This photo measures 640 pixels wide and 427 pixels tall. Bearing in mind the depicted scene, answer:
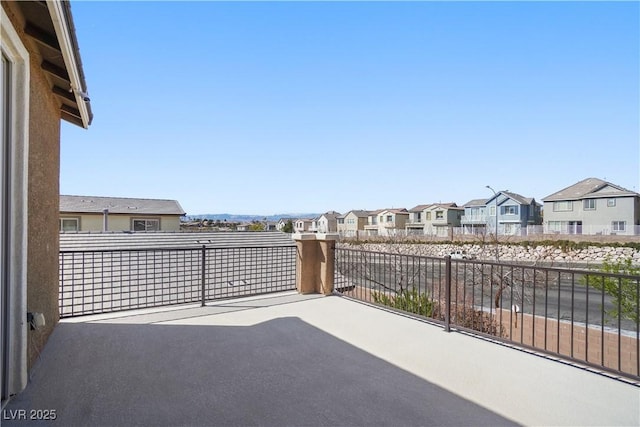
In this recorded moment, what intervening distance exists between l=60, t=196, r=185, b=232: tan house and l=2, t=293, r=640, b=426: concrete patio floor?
2131 centimetres

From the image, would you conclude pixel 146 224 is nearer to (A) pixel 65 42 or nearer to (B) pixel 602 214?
(A) pixel 65 42

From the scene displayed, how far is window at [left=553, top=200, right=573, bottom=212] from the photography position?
105 feet

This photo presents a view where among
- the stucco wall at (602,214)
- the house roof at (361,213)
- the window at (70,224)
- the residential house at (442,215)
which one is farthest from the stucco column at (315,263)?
the house roof at (361,213)

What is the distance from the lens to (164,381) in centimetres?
266

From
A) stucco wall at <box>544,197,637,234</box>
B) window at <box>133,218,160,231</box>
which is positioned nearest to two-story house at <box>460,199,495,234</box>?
stucco wall at <box>544,197,637,234</box>

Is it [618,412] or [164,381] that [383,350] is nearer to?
[618,412]

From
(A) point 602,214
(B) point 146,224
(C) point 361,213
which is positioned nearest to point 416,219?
(C) point 361,213

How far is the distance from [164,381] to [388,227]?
164 ft

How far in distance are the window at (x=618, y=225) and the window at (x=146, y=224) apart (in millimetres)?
35426

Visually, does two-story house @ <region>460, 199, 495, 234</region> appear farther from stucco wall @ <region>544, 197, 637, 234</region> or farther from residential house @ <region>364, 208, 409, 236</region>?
stucco wall @ <region>544, 197, 637, 234</region>

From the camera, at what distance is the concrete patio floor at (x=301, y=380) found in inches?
85.8

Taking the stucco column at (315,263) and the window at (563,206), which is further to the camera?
the window at (563,206)

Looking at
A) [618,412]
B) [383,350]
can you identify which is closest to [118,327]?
[383,350]

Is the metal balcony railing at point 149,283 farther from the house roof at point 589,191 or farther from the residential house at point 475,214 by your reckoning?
the residential house at point 475,214
